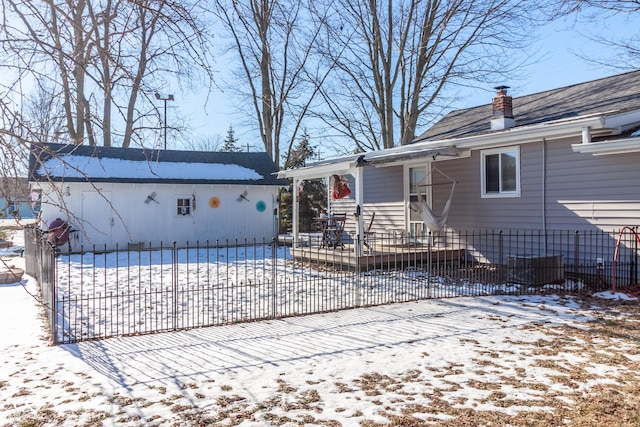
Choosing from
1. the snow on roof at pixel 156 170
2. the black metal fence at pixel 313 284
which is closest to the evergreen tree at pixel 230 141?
the snow on roof at pixel 156 170

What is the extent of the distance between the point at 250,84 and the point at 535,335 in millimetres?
21533

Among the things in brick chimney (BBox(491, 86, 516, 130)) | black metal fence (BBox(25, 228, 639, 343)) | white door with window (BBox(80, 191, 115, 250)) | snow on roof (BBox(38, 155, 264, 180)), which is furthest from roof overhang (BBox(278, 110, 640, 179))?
white door with window (BBox(80, 191, 115, 250))

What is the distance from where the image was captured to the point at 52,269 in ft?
17.8

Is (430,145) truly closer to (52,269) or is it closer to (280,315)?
(280,315)

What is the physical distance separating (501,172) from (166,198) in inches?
462

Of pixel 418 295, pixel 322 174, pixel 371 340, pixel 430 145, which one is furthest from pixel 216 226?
pixel 371 340

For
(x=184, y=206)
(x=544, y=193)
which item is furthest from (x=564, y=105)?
(x=184, y=206)

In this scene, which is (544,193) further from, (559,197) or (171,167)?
(171,167)

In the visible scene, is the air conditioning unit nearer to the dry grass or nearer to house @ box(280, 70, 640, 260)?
house @ box(280, 70, 640, 260)

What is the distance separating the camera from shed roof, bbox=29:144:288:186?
16.1 m

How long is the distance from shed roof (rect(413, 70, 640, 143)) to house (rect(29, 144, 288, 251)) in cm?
745

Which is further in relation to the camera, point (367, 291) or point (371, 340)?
point (367, 291)

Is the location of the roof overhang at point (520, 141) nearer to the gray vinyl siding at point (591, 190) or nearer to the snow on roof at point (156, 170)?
the gray vinyl siding at point (591, 190)

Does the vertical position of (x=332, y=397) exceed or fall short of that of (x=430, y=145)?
it falls short
